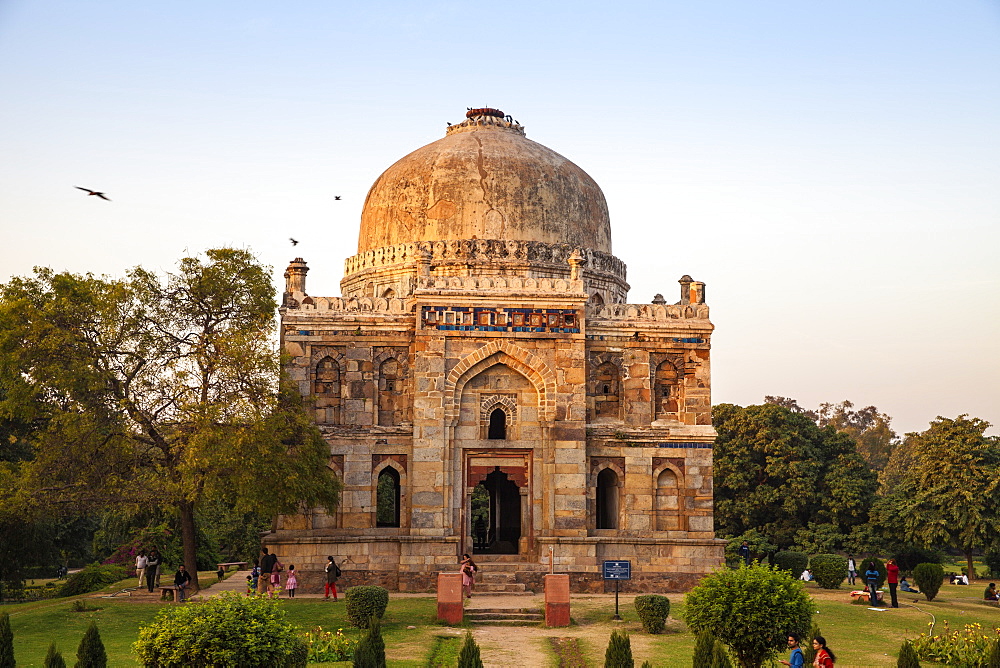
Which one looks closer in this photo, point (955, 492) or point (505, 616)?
point (505, 616)

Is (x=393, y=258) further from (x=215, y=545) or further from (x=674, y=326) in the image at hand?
(x=215, y=545)

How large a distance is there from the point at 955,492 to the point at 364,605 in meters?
25.0

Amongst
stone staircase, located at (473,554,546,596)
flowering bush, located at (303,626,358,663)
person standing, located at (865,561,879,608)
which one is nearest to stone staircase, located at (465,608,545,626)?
stone staircase, located at (473,554,546,596)

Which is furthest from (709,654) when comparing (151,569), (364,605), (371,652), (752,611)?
(151,569)

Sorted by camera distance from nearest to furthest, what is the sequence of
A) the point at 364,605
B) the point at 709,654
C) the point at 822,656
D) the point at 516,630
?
the point at 709,654 < the point at 822,656 < the point at 364,605 < the point at 516,630

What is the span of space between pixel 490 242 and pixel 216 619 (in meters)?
19.4

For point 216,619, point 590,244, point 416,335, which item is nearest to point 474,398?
point 416,335

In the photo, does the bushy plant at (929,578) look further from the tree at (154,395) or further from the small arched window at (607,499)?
the tree at (154,395)

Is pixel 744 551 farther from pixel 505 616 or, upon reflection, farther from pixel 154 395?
pixel 154 395

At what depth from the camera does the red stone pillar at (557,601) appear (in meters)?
22.3

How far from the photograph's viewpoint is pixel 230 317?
25.3 metres

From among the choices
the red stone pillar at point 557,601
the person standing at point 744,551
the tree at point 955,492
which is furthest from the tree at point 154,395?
the tree at point 955,492

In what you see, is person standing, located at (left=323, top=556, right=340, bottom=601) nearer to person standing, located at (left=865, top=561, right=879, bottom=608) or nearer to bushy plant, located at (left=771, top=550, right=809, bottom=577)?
person standing, located at (left=865, top=561, right=879, bottom=608)

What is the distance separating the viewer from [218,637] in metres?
12.3
